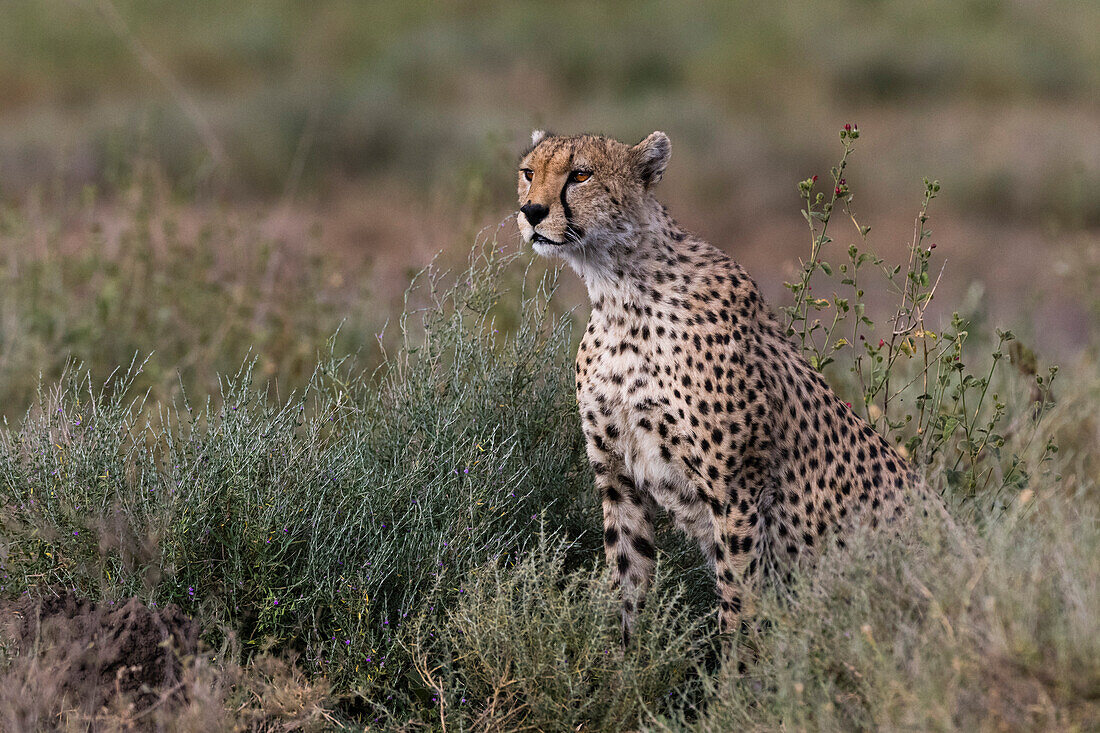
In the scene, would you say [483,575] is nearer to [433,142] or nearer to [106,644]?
[106,644]

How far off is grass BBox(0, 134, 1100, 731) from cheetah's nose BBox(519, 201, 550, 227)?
653 millimetres

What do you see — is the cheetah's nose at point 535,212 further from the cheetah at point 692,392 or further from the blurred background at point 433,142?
the blurred background at point 433,142

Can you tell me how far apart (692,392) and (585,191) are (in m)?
0.60

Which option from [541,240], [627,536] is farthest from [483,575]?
[541,240]

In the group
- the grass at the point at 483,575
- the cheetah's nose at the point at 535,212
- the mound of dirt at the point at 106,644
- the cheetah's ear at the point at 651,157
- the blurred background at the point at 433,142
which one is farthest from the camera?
the blurred background at the point at 433,142

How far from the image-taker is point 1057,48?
15305 millimetres

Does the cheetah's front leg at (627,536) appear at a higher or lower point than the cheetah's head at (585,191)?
lower

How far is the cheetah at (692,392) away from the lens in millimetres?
3084

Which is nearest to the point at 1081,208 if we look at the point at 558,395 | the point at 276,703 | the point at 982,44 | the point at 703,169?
the point at 703,169

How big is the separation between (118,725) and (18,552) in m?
0.77

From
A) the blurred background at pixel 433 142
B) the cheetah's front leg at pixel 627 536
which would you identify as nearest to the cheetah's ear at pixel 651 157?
the cheetah's front leg at pixel 627 536

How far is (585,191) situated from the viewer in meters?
3.14

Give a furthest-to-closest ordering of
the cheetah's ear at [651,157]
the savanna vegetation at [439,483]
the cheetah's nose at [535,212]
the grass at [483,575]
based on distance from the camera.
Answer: the cheetah's ear at [651,157] < the cheetah's nose at [535,212] < the savanna vegetation at [439,483] < the grass at [483,575]

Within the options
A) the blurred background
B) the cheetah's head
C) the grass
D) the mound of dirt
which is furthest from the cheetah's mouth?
the blurred background
